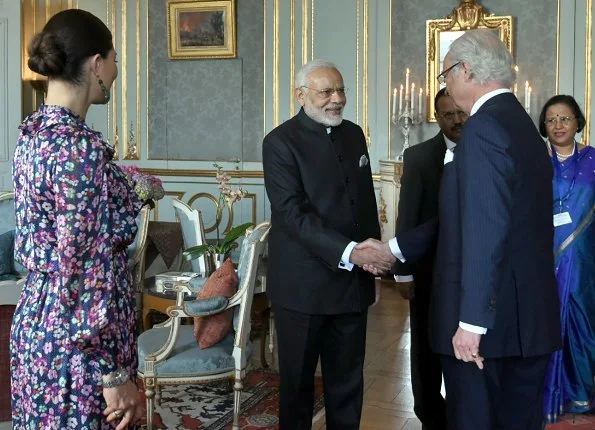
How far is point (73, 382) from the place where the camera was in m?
1.69

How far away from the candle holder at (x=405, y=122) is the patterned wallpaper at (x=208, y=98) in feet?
4.87

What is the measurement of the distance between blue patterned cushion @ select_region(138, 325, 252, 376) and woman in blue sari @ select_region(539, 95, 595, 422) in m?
1.63

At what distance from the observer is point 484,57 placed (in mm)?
2172

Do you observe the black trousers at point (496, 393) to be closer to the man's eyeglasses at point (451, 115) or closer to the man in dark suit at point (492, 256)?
the man in dark suit at point (492, 256)

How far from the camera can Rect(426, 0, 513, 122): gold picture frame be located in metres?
7.21

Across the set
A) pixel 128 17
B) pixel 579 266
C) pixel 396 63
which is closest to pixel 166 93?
pixel 128 17

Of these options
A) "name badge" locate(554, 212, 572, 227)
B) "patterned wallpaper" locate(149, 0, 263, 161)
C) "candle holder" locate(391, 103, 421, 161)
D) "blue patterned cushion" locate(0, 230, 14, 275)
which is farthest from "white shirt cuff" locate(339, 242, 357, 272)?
"patterned wallpaper" locate(149, 0, 263, 161)

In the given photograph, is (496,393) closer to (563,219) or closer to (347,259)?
(347,259)

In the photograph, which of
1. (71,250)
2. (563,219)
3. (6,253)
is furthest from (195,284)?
(71,250)

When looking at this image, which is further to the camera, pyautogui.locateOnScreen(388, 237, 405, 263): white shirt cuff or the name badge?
the name badge

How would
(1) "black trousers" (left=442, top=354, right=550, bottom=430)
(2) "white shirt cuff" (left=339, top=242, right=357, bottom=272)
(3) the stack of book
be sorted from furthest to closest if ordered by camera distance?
(3) the stack of book → (2) "white shirt cuff" (left=339, top=242, right=357, bottom=272) → (1) "black trousers" (left=442, top=354, right=550, bottom=430)

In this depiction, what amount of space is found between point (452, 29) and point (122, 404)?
6367mm

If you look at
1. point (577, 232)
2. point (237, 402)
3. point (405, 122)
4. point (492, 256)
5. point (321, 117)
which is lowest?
point (237, 402)

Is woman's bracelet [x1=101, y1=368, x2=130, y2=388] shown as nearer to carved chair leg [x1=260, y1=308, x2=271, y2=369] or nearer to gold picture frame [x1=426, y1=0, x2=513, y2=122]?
carved chair leg [x1=260, y1=308, x2=271, y2=369]
